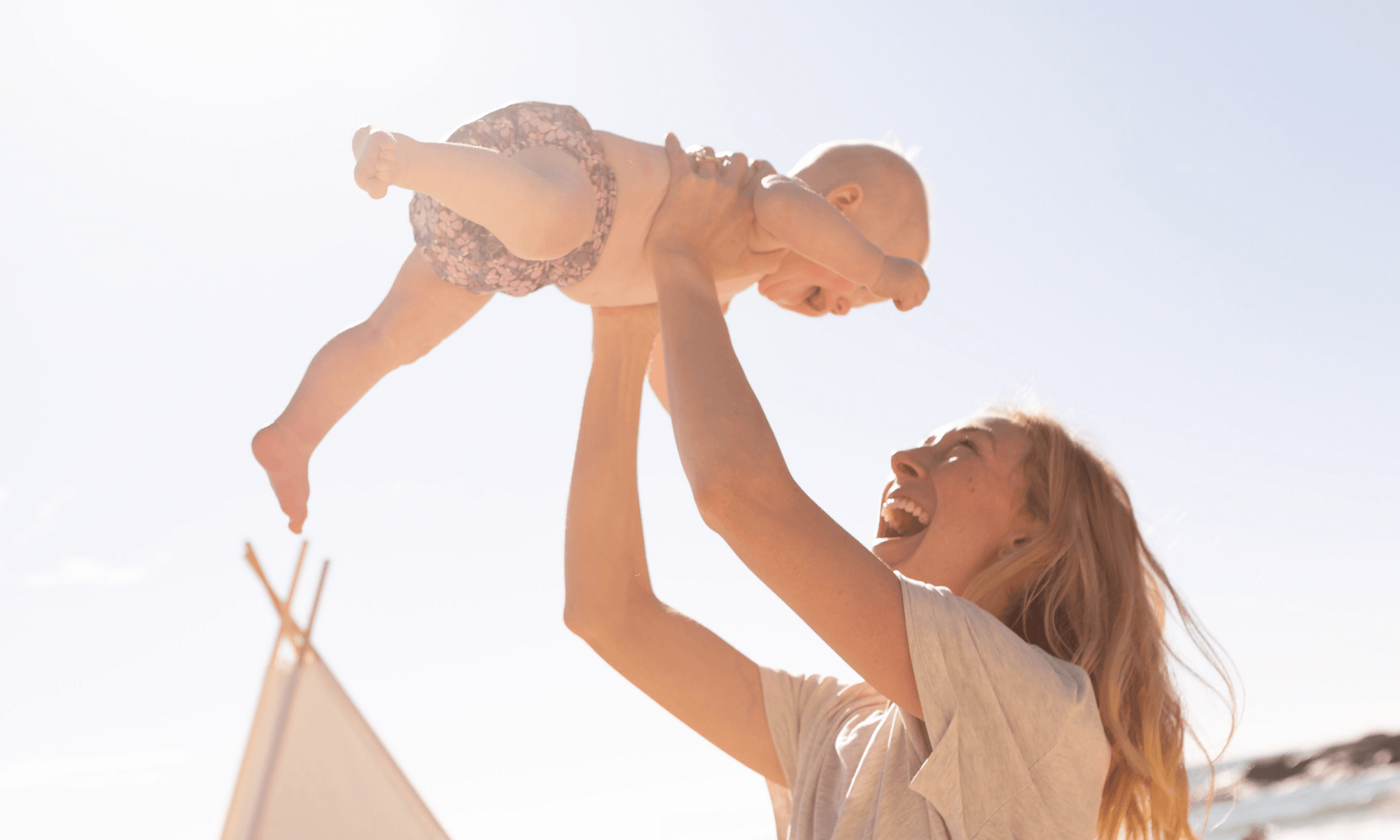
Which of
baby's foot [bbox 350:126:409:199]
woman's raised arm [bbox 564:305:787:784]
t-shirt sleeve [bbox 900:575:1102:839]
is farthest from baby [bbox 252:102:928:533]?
t-shirt sleeve [bbox 900:575:1102:839]

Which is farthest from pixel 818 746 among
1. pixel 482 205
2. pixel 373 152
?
pixel 373 152

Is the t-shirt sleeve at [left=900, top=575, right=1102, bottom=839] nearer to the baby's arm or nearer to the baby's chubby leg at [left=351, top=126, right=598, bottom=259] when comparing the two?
the baby's arm

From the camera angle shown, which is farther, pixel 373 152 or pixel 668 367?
pixel 668 367

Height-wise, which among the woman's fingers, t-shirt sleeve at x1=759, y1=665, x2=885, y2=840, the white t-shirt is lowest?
the white t-shirt

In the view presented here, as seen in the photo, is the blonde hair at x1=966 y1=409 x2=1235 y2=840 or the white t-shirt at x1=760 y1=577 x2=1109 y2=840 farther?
the blonde hair at x1=966 y1=409 x2=1235 y2=840

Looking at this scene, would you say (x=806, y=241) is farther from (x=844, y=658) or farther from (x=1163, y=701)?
(x=1163, y=701)

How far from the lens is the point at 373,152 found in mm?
1324

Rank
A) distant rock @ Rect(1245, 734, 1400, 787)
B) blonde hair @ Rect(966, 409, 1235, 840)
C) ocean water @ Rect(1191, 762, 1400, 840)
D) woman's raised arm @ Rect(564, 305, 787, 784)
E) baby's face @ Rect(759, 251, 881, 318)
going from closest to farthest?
1. blonde hair @ Rect(966, 409, 1235, 840)
2. woman's raised arm @ Rect(564, 305, 787, 784)
3. baby's face @ Rect(759, 251, 881, 318)
4. ocean water @ Rect(1191, 762, 1400, 840)
5. distant rock @ Rect(1245, 734, 1400, 787)

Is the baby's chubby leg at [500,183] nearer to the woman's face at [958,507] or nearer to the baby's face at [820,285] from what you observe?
the baby's face at [820,285]

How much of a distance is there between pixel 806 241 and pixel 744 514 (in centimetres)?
65

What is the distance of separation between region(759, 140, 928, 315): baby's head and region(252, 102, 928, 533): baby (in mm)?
174

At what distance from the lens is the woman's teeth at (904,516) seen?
184 centimetres

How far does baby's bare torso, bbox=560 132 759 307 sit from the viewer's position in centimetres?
181

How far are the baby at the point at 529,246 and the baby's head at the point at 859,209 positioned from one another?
0.57 feet
